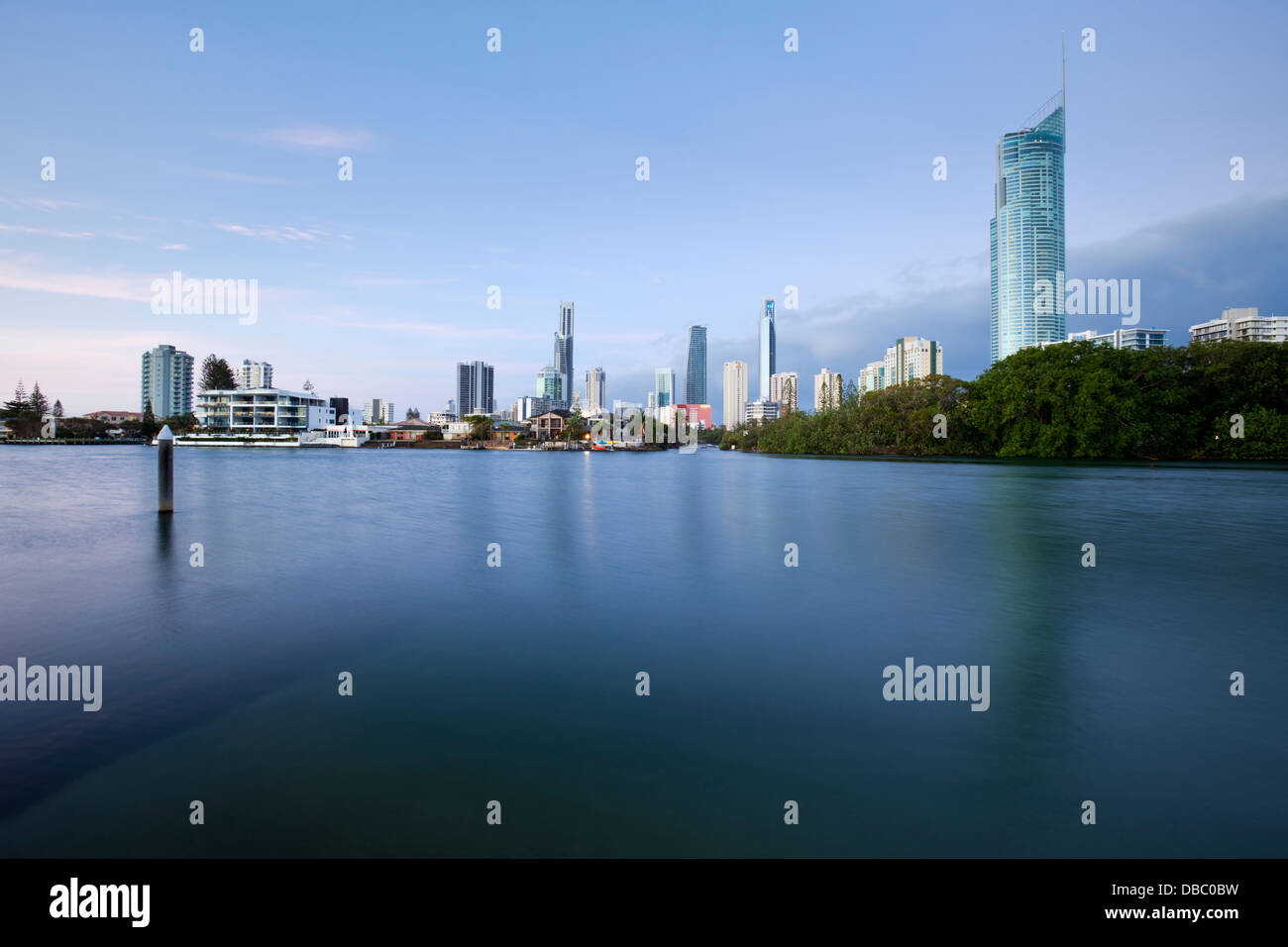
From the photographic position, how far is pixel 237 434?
396 ft

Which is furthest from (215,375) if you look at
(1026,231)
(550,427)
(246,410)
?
(1026,231)

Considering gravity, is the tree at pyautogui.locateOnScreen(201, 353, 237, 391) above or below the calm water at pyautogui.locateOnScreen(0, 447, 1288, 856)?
above

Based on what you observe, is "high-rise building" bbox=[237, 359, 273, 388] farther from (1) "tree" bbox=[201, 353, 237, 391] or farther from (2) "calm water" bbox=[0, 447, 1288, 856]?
(2) "calm water" bbox=[0, 447, 1288, 856]

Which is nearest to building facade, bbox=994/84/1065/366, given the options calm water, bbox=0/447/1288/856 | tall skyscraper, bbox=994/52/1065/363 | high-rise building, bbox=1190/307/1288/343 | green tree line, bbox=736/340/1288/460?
tall skyscraper, bbox=994/52/1065/363

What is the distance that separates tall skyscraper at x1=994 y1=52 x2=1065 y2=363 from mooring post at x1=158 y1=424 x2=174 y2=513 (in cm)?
18538

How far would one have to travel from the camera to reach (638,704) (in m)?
6.08

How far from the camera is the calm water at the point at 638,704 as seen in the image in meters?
4.07

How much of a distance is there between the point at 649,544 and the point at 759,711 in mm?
10947

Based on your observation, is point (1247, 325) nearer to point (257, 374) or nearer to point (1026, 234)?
point (1026, 234)

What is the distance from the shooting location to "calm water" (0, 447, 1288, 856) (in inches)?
160

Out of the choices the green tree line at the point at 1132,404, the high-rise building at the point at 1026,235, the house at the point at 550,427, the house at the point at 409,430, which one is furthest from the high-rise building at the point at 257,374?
the high-rise building at the point at 1026,235

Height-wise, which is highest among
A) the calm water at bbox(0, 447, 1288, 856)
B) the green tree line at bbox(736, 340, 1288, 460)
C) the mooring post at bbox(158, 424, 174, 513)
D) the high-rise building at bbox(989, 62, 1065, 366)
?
the high-rise building at bbox(989, 62, 1065, 366)
